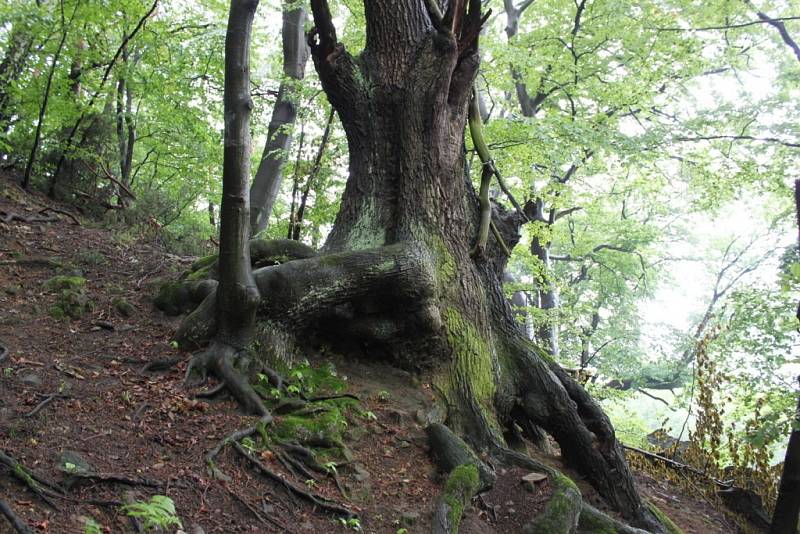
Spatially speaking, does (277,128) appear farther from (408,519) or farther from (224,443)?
(408,519)

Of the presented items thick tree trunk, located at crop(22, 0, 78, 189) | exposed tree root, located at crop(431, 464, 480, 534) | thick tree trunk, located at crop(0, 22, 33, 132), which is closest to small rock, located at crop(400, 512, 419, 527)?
exposed tree root, located at crop(431, 464, 480, 534)

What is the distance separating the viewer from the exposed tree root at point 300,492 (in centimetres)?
353

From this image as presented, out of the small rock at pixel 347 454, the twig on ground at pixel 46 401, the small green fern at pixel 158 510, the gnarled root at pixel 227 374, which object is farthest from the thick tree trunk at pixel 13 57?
the small green fern at pixel 158 510

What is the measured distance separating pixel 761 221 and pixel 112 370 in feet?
87.5

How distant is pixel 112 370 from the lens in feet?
14.1

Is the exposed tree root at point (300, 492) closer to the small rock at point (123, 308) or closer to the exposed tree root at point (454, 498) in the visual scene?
the exposed tree root at point (454, 498)

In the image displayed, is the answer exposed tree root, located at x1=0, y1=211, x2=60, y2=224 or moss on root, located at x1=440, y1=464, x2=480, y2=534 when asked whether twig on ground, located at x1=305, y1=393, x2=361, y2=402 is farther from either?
exposed tree root, located at x1=0, y1=211, x2=60, y2=224

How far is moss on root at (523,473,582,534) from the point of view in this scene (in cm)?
407

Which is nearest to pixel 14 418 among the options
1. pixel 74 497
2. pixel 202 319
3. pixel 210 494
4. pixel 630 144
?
pixel 74 497

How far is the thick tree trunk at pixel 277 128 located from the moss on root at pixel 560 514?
28.6 ft

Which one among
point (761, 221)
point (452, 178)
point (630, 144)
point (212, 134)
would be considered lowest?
point (452, 178)

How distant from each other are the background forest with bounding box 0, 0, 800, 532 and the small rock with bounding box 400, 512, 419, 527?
344 cm

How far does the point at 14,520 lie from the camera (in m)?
2.27

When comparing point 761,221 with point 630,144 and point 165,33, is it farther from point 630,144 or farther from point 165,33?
point 165,33
